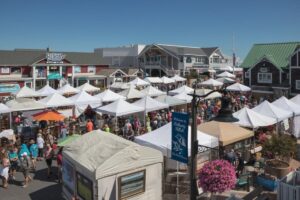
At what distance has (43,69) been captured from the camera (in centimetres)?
4512

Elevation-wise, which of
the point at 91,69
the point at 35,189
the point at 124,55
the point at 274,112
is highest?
the point at 124,55

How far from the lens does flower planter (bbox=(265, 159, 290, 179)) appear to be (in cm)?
1205

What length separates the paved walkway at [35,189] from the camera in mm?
11668

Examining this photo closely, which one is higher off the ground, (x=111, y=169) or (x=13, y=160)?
(x=111, y=169)

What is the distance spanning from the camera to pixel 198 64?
62.1 metres

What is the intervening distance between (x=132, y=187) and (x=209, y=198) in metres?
2.61

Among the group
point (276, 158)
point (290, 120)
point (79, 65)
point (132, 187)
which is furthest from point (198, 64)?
point (132, 187)

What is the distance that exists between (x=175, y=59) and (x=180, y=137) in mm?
52462

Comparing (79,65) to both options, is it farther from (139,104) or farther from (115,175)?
(115,175)

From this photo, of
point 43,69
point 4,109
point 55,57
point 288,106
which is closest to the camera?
point 4,109

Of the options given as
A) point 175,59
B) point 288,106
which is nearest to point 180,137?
point 288,106

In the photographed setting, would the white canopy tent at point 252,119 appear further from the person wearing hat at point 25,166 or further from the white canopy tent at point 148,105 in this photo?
the person wearing hat at point 25,166

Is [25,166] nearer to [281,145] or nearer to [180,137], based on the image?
[180,137]

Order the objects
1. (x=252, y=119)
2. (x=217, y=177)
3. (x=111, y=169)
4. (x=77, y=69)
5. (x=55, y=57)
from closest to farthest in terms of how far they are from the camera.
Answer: (x=217, y=177), (x=111, y=169), (x=252, y=119), (x=55, y=57), (x=77, y=69)
